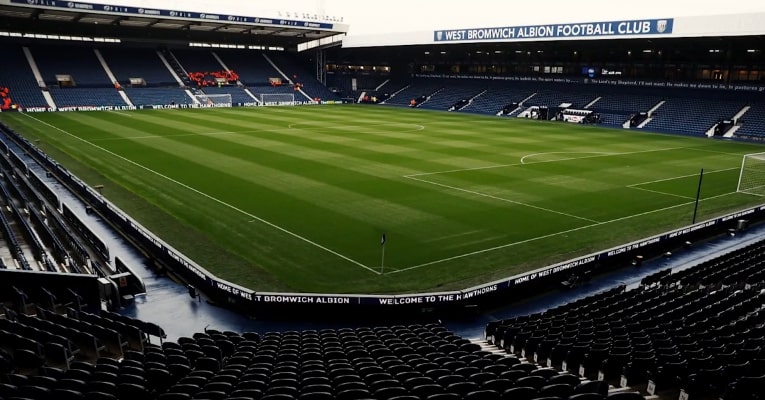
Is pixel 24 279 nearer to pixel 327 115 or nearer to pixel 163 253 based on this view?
pixel 163 253

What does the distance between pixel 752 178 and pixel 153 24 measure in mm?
70416

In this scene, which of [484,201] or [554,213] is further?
[484,201]

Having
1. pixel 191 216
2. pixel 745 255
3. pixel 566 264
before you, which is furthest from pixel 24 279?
pixel 745 255

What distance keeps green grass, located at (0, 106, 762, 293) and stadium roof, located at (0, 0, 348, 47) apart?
55.7ft

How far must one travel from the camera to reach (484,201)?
2733 centimetres

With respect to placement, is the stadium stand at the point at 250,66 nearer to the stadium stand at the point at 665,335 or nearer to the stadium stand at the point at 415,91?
the stadium stand at the point at 415,91

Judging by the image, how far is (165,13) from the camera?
68.9 meters

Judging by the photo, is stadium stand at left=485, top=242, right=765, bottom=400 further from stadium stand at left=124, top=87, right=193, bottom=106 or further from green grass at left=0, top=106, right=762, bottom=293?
→ stadium stand at left=124, top=87, right=193, bottom=106

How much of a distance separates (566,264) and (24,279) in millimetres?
15067

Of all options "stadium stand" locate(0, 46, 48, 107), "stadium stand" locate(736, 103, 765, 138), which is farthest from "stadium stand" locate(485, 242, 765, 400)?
"stadium stand" locate(0, 46, 48, 107)

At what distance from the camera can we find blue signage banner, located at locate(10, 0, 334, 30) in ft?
200

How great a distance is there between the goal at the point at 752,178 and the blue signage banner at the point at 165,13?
59.0 m

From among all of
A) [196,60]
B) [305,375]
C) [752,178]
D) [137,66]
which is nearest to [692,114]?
[752,178]

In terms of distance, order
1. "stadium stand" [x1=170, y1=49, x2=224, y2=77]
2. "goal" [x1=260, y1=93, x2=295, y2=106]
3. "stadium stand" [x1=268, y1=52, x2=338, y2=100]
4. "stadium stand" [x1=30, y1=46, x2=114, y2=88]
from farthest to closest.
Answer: "stadium stand" [x1=268, y1=52, x2=338, y2=100] → "stadium stand" [x1=170, y1=49, x2=224, y2=77] → "goal" [x1=260, y1=93, x2=295, y2=106] → "stadium stand" [x1=30, y1=46, x2=114, y2=88]
